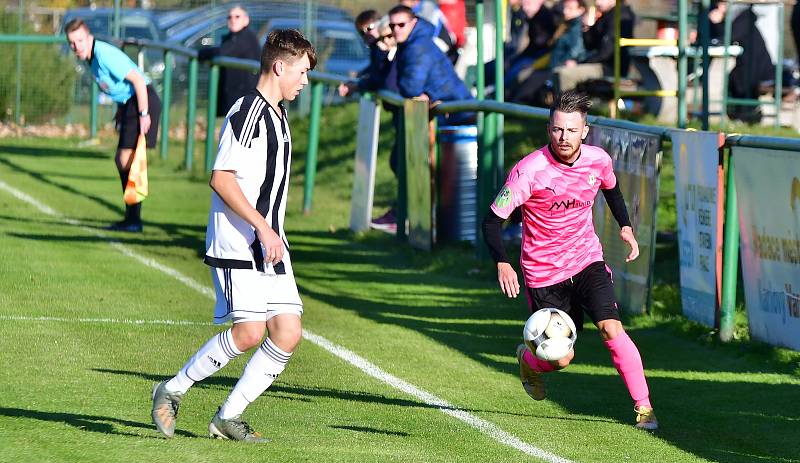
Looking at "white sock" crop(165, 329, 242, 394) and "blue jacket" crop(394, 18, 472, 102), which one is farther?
"blue jacket" crop(394, 18, 472, 102)

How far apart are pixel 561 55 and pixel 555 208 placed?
10925 millimetres

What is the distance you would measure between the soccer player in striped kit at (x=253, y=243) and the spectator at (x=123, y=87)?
7867 millimetres

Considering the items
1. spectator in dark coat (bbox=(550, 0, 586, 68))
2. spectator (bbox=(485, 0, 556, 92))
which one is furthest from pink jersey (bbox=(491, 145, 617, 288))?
spectator (bbox=(485, 0, 556, 92))

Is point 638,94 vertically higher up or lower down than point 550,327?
higher up

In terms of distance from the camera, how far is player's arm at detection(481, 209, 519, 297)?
7.39 meters

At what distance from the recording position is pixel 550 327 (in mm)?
7617

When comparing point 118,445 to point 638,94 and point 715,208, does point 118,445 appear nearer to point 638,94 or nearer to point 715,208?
point 715,208

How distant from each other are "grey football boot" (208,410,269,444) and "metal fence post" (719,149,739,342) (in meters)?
4.25

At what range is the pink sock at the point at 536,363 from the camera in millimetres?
7707

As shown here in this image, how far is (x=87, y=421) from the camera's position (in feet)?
23.7

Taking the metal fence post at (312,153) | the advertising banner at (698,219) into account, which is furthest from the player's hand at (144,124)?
the advertising banner at (698,219)

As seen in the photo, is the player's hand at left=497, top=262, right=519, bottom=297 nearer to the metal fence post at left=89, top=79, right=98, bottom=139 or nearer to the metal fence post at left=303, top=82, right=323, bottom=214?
the metal fence post at left=303, top=82, right=323, bottom=214

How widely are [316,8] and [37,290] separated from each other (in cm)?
1683

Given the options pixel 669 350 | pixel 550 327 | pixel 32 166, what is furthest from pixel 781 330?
pixel 32 166
